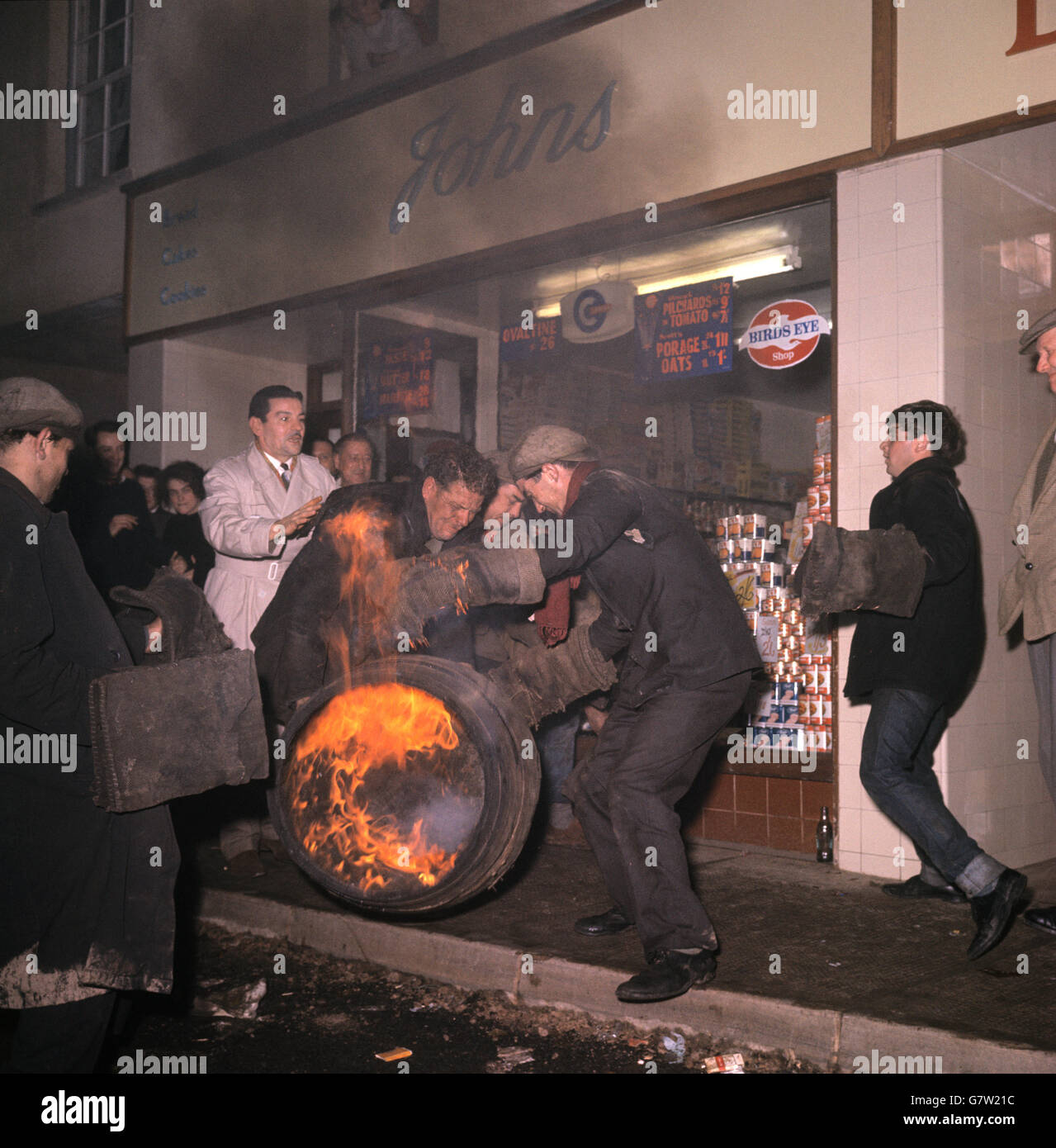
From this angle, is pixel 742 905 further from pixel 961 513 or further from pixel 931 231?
pixel 931 231

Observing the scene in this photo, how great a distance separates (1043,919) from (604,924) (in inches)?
70.5

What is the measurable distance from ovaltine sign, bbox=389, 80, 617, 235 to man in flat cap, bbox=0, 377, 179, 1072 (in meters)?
4.93

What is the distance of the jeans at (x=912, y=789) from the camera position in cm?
451

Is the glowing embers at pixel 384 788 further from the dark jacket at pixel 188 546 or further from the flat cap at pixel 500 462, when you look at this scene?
the dark jacket at pixel 188 546

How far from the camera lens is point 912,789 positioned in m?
4.76

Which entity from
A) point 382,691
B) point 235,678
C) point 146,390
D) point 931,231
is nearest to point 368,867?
point 382,691

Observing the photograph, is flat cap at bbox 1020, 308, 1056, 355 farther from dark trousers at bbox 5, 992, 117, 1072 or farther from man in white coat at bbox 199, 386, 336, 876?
dark trousers at bbox 5, 992, 117, 1072

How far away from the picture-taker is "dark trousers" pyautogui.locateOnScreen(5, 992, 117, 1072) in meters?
3.08

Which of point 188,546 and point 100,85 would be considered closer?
point 188,546

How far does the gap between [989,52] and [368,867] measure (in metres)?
4.74

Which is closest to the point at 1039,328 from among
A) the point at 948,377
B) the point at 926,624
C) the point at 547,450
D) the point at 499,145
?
the point at 948,377

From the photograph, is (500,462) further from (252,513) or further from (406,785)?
(406,785)

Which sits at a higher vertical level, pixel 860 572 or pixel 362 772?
pixel 860 572

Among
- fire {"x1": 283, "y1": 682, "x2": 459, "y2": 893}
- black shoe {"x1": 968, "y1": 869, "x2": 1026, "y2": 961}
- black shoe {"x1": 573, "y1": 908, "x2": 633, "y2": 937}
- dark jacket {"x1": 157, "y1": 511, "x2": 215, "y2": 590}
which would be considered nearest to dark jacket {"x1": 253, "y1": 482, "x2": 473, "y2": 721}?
fire {"x1": 283, "y1": 682, "x2": 459, "y2": 893}
